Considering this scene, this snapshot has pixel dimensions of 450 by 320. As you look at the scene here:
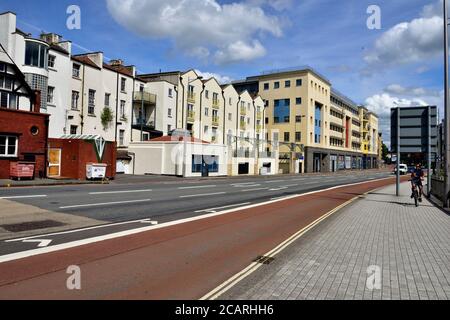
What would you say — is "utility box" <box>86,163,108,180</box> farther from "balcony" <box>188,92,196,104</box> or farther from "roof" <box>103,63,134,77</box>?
"balcony" <box>188,92,196,104</box>

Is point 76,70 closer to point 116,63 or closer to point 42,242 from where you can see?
point 116,63

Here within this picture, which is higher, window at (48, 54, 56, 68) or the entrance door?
window at (48, 54, 56, 68)

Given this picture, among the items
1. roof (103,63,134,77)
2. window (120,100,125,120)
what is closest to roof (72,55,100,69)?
roof (103,63,134,77)

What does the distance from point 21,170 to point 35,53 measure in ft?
38.5

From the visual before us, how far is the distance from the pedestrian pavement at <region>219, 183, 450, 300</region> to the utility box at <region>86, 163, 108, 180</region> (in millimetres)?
19892

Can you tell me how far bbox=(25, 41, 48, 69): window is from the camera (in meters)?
29.6

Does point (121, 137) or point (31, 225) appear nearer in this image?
point (31, 225)

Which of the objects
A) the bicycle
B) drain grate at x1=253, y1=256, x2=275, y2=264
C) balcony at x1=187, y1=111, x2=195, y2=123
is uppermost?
balcony at x1=187, y1=111, x2=195, y2=123

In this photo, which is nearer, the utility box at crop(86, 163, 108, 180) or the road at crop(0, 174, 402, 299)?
the road at crop(0, 174, 402, 299)

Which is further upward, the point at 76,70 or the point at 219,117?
the point at 76,70

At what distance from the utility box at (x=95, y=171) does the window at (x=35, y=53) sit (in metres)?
10.0

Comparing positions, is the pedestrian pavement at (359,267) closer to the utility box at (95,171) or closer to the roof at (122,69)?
the utility box at (95,171)

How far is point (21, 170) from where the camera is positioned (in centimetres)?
2300

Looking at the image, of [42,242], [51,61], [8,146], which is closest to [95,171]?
[8,146]
